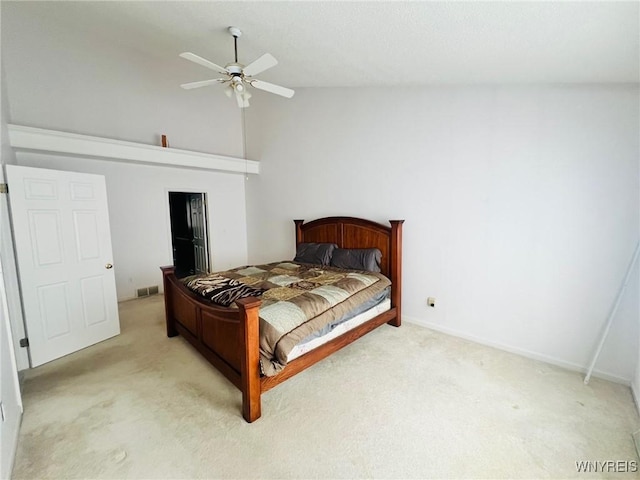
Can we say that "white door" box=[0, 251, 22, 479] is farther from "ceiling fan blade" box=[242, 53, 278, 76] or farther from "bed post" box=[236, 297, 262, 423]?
"ceiling fan blade" box=[242, 53, 278, 76]

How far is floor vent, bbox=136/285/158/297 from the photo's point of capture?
4777 millimetres

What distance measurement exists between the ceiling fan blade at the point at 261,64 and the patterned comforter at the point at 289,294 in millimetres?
1957

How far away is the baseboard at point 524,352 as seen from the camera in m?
2.50

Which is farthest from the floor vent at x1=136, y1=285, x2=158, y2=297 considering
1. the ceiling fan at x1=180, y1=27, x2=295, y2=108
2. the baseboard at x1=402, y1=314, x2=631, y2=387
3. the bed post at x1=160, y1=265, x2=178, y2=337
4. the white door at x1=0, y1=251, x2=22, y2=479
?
the baseboard at x1=402, y1=314, x2=631, y2=387

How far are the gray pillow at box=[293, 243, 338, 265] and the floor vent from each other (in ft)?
8.69

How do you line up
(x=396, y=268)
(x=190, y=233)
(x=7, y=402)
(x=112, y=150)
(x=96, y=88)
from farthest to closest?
1. (x=190, y=233)
2. (x=96, y=88)
3. (x=112, y=150)
4. (x=396, y=268)
5. (x=7, y=402)

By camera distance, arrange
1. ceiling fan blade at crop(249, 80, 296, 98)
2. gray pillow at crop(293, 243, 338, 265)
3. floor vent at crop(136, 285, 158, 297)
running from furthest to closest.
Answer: floor vent at crop(136, 285, 158, 297)
gray pillow at crop(293, 243, 338, 265)
ceiling fan blade at crop(249, 80, 296, 98)

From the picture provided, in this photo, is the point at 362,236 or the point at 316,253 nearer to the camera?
the point at 362,236

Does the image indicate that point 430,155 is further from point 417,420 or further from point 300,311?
point 417,420

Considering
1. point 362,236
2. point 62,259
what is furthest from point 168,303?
point 362,236

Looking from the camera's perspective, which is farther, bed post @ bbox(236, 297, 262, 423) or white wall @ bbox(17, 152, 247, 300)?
white wall @ bbox(17, 152, 247, 300)

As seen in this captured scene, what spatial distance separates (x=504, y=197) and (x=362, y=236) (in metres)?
1.69

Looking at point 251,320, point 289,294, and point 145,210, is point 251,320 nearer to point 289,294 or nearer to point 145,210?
point 289,294

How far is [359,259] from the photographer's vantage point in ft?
12.1
